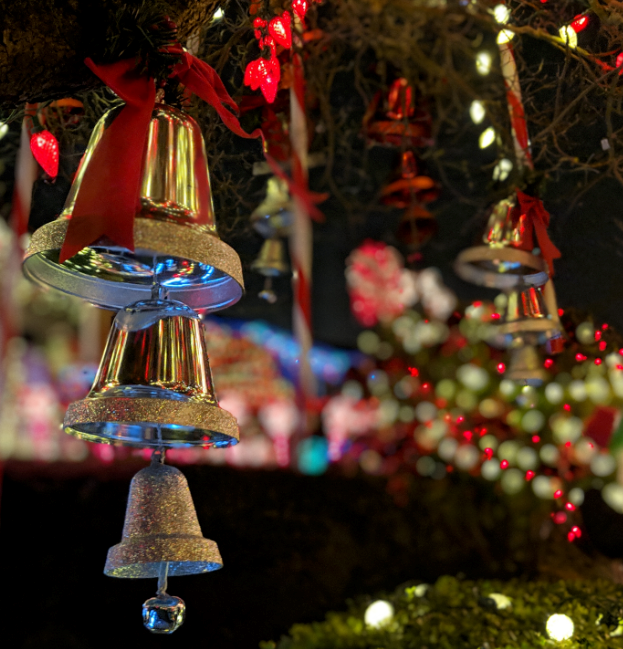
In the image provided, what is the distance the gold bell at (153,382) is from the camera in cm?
122

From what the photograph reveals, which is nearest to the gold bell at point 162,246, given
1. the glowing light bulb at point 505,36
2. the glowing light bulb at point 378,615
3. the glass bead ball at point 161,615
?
the glass bead ball at point 161,615

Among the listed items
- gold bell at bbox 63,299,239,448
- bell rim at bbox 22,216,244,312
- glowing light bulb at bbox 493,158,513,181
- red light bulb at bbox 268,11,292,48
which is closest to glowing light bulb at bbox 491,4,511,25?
glowing light bulb at bbox 493,158,513,181

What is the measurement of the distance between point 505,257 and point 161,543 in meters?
1.29

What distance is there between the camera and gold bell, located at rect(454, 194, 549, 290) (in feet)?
6.77

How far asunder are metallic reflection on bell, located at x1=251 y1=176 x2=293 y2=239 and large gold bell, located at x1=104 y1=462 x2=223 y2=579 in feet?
4.51

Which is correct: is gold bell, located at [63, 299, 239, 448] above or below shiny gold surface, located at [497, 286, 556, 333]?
below

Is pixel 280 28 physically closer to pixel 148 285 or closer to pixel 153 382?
pixel 148 285

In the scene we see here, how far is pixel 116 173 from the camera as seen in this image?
1.12 metres

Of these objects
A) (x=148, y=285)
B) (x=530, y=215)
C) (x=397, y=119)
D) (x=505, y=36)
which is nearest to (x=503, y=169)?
(x=530, y=215)

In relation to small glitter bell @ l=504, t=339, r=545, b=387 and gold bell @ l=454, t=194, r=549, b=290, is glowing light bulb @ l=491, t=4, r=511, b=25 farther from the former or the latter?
small glitter bell @ l=504, t=339, r=545, b=387

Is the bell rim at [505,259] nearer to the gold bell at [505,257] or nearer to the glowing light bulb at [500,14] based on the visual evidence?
the gold bell at [505,257]

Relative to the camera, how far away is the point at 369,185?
4012mm

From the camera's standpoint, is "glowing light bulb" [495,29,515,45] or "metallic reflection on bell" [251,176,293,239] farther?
"metallic reflection on bell" [251,176,293,239]

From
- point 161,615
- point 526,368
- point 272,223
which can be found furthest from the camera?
point 272,223
